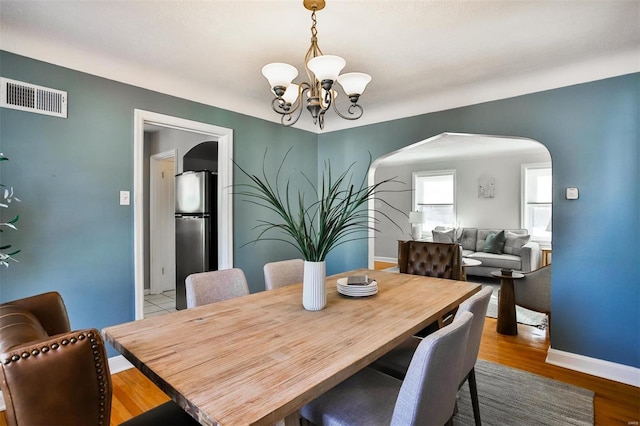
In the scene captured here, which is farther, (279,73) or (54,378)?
(279,73)

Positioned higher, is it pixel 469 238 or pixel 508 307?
pixel 469 238

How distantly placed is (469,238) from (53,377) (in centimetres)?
658

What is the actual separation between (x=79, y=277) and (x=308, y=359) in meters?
2.13

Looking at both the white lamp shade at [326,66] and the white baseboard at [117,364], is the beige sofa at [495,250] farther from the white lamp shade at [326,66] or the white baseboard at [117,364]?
the white baseboard at [117,364]

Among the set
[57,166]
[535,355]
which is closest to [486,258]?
[535,355]

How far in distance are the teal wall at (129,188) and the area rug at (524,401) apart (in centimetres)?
54

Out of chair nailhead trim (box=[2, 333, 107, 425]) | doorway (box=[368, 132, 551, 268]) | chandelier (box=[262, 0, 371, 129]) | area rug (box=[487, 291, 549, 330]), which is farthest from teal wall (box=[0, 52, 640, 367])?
doorway (box=[368, 132, 551, 268])

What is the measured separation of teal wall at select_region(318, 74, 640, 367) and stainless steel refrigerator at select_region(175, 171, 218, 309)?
3024 millimetres

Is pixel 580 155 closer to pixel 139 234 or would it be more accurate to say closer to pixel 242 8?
pixel 242 8

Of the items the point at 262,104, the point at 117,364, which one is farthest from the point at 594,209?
the point at 117,364

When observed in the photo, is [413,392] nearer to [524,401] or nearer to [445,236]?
[524,401]

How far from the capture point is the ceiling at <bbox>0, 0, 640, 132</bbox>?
1.83 m

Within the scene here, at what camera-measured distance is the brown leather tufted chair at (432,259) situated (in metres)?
2.86

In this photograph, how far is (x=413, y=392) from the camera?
93cm
